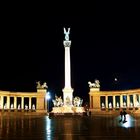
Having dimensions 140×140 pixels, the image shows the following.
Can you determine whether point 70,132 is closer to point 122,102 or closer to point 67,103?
point 67,103

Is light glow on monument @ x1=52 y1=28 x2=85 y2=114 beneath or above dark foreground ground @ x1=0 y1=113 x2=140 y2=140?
above

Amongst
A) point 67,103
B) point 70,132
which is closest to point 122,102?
point 67,103

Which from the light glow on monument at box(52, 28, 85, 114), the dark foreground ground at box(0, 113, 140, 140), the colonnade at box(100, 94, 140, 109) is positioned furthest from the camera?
the colonnade at box(100, 94, 140, 109)

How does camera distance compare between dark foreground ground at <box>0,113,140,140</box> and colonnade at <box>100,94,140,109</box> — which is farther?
colonnade at <box>100,94,140,109</box>

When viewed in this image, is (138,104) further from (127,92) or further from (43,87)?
(43,87)

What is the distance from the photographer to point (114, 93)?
90125 mm

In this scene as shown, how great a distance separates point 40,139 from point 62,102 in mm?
66132

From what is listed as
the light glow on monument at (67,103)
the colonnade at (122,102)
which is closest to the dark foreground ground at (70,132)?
the light glow on monument at (67,103)

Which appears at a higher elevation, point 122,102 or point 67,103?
point 122,102

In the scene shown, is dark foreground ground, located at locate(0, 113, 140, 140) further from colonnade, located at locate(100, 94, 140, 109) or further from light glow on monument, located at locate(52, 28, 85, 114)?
colonnade, located at locate(100, 94, 140, 109)

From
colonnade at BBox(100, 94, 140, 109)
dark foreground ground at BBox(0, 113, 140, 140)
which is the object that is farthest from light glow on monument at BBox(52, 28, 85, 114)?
dark foreground ground at BBox(0, 113, 140, 140)

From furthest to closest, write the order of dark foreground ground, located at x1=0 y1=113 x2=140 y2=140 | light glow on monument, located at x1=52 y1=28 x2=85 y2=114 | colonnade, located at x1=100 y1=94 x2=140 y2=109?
colonnade, located at x1=100 y1=94 x2=140 y2=109, light glow on monument, located at x1=52 y1=28 x2=85 y2=114, dark foreground ground, located at x1=0 y1=113 x2=140 y2=140

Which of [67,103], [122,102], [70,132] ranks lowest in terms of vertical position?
[70,132]

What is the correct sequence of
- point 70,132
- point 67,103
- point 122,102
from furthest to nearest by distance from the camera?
1. point 122,102
2. point 67,103
3. point 70,132
